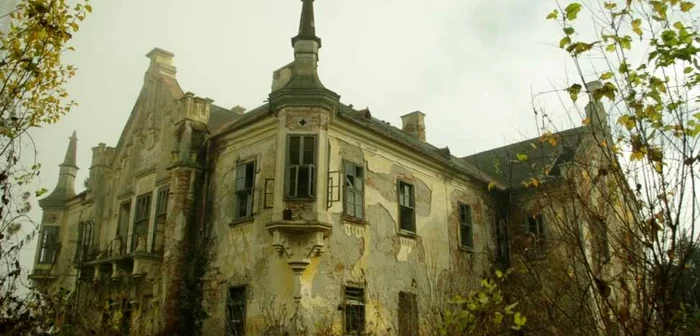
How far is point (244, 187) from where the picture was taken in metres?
16.4

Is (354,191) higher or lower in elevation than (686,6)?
higher

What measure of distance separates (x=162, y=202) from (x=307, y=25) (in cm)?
739

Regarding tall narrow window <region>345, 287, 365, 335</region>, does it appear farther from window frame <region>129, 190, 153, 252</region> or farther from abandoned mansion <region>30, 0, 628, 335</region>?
window frame <region>129, 190, 153, 252</region>

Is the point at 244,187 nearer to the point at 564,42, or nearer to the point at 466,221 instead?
the point at 466,221

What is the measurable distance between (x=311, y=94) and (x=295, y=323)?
5.86 metres

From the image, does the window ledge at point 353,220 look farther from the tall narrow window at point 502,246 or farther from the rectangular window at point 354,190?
the tall narrow window at point 502,246

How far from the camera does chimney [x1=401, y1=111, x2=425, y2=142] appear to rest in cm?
2478

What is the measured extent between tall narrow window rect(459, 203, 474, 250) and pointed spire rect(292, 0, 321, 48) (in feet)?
26.1

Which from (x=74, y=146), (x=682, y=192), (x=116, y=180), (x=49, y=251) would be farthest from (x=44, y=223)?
(x=682, y=192)

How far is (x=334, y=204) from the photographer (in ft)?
50.2

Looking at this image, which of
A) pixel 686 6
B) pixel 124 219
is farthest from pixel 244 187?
pixel 686 6

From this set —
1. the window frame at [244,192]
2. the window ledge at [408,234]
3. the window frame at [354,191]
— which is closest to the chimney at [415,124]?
the window ledge at [408,234]

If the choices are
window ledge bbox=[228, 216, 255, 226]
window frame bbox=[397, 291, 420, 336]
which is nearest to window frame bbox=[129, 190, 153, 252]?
window ledge bbox=[228, 216, 255, 226]

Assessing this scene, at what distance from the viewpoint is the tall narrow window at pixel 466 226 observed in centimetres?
2025
